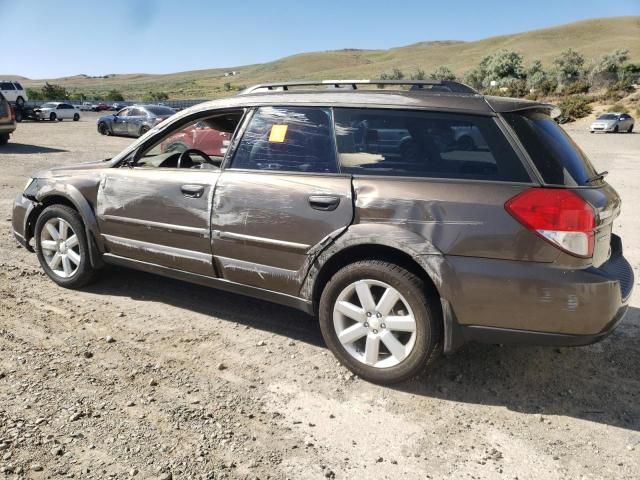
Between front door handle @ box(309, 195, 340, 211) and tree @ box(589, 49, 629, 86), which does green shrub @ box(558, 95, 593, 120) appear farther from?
front door handle @ box(309, 195, 340, 211)

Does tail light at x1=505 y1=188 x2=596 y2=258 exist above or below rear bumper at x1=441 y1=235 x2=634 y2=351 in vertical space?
above

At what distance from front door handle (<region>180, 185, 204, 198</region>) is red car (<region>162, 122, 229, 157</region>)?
18.8 inches

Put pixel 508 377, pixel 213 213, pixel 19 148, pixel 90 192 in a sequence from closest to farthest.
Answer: pixel 508 377 → pixel 213 213 → pixel 90 192 → pixel 19 148

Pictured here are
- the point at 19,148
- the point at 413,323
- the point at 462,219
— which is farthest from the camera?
the point at 19,148

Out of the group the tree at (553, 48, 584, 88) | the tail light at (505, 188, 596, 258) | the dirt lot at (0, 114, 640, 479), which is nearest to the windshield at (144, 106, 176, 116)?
the dirt lot at (0, 114, 640, 479)

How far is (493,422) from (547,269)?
89 cm

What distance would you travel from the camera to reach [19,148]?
18.3 m

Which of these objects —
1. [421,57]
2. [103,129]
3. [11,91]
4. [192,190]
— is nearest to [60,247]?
[192,190]

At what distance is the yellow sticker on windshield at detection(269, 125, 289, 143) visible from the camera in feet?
12.5

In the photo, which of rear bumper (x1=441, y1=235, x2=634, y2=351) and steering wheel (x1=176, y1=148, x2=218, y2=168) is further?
steering wheel (x1=176, y1=148, x2=218, y2=168)

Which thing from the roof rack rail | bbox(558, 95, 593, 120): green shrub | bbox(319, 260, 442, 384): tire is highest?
the roof rack rail

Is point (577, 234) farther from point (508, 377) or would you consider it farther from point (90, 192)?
point (90, 192)

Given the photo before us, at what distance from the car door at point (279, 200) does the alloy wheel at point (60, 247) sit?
1608 millimetres

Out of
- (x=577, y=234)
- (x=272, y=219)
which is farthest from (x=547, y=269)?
(x=272, y=219)
